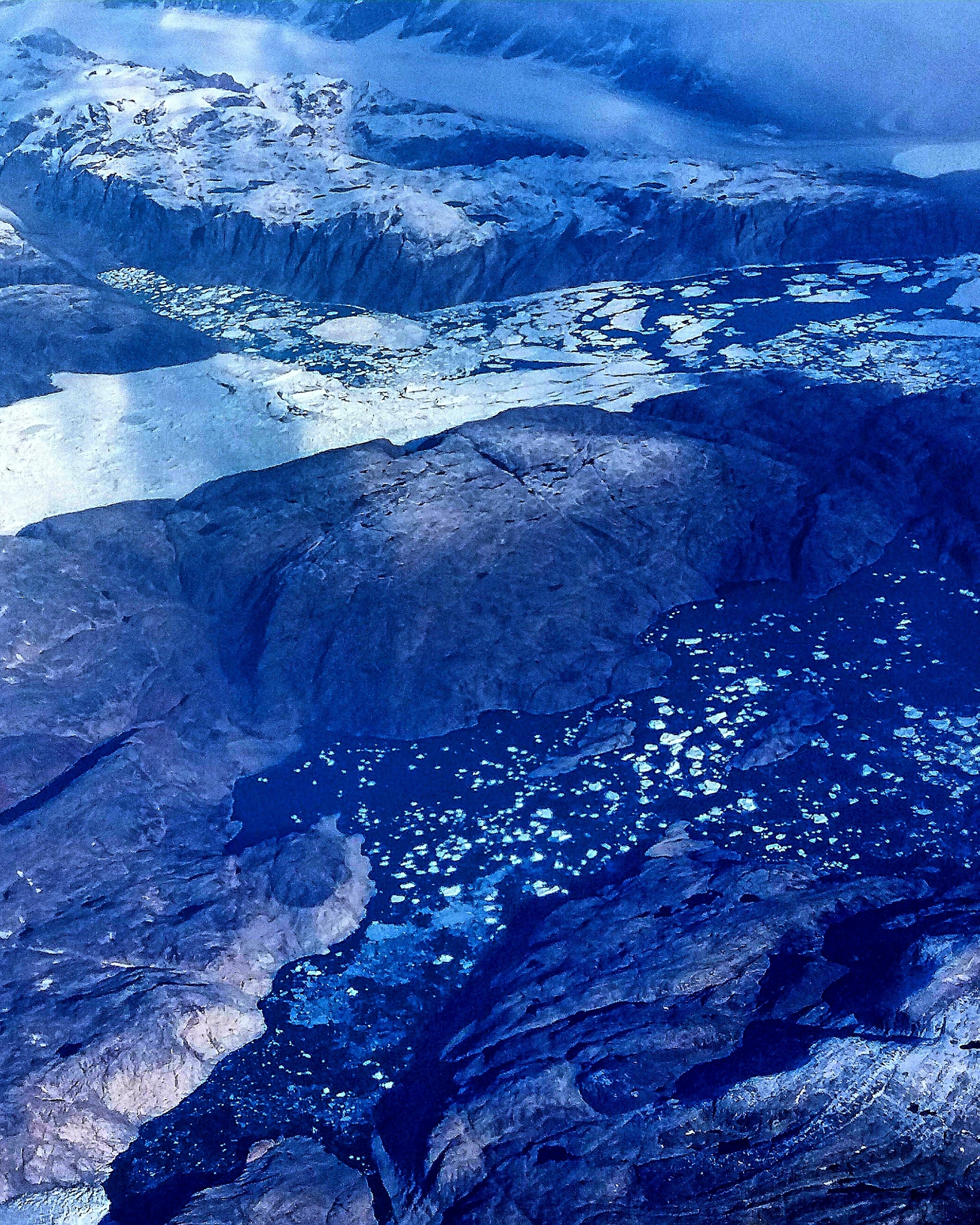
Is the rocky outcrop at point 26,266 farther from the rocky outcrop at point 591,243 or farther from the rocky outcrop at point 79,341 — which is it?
the rocky outcrop at point 591,243

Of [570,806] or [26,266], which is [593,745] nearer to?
[570,806]

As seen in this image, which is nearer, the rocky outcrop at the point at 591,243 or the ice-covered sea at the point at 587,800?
the ice-covered sea at the point at 587,800

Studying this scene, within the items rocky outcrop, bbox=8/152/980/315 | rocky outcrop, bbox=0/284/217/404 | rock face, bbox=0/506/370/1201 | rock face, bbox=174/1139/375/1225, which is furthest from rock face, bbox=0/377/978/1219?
rocky outcrop, bbox=8/152/980/315

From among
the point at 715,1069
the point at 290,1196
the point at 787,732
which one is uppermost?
the point at 787,732

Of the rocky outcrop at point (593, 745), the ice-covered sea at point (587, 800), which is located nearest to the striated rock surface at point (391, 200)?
the ice-covered sea at point (587, 800)

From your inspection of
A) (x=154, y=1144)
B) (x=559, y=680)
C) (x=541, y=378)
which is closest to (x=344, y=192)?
(x=541, y=378)

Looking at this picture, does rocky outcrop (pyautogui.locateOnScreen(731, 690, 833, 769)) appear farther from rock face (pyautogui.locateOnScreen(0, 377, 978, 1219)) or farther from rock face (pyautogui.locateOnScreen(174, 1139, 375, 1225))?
rock face (pyautogui.locateOnScreen(174, 1139, 375, 1225))

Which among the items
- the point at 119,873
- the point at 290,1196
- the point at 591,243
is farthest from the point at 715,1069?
the point at 591,243
